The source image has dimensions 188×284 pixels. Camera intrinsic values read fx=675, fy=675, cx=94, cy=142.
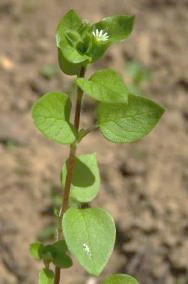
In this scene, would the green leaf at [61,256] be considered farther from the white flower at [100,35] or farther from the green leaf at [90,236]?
the white flower at [100,35]

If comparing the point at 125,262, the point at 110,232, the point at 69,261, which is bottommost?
the point at 125,262

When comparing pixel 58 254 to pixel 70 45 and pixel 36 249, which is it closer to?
pixel 36 249

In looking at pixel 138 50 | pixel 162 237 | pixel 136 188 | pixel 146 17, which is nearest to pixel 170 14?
pixel 146 17

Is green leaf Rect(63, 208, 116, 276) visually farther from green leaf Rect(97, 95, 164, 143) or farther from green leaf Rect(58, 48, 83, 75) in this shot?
green leaf Rect(58, 48, 83, 75)

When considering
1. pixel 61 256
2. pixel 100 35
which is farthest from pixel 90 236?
pixel 100 35

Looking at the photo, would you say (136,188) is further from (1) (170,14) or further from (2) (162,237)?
(1) (170,14)

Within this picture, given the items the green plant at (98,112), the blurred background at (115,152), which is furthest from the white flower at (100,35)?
the blurred background at (115,152)
